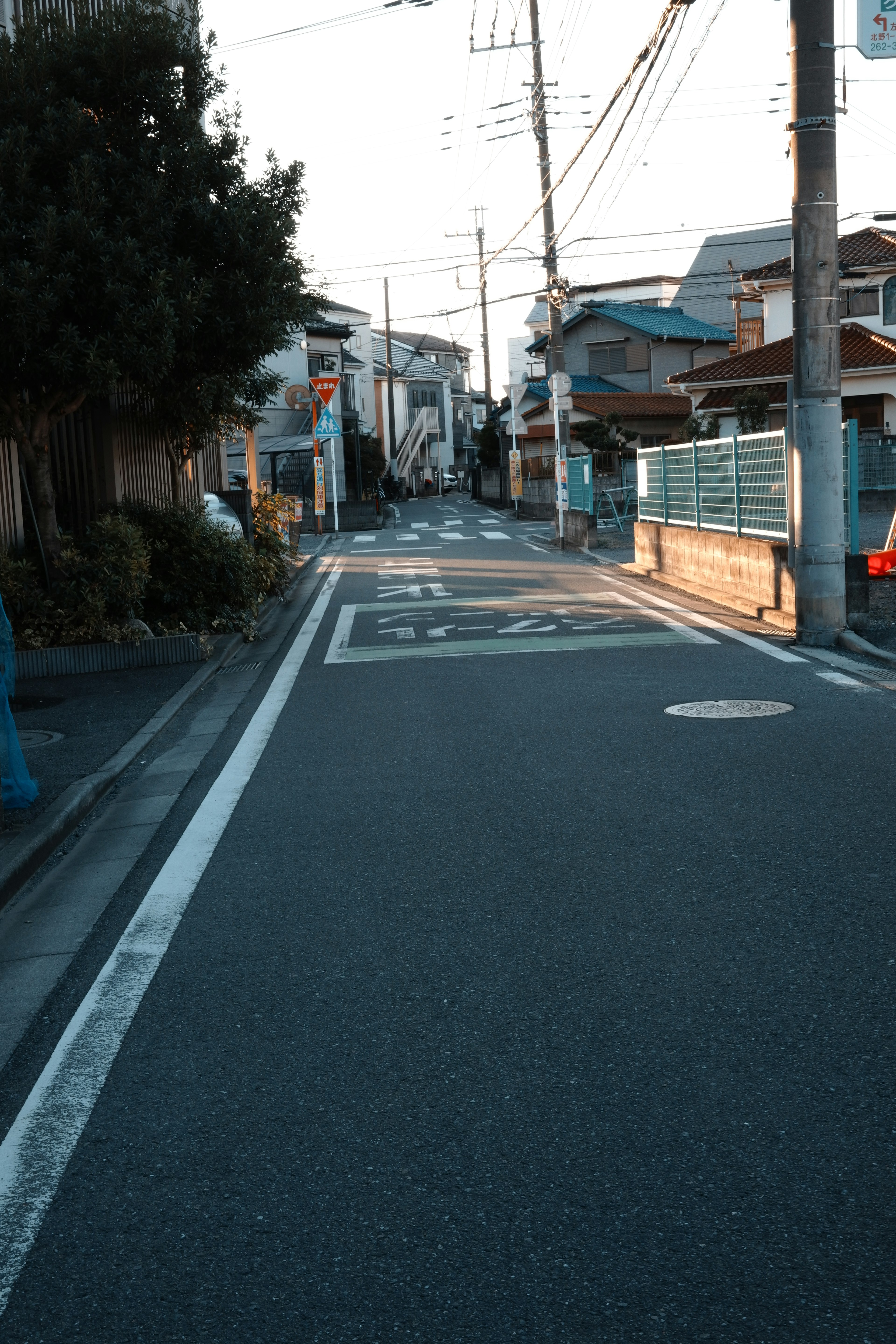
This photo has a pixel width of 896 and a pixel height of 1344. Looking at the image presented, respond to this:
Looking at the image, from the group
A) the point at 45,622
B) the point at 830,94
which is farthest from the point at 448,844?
the point at 830,94

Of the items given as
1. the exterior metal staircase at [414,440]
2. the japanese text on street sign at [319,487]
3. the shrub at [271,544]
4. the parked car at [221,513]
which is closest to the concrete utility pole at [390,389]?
the exterior metal staircase at [414,440]

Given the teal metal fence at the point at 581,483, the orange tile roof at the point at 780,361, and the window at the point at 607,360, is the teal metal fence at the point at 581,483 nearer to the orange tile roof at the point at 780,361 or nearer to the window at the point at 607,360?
the orange tile roof at the point at 780,361

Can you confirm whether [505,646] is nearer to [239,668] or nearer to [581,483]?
[239,668]

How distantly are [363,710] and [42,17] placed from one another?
8025mm

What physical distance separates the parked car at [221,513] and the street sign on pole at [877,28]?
33.9 feet

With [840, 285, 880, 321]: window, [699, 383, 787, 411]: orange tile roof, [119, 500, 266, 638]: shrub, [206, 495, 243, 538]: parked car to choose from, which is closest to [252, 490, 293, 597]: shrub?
[206, 495, 243, 538]: parked car

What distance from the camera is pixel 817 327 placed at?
11008mm

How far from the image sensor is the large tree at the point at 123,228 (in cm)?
1113

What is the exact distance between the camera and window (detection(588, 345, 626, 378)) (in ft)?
181

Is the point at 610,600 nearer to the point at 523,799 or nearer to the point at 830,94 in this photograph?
the point at 830,94

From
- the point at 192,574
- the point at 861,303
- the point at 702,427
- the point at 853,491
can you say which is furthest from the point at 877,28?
the point at 702,427

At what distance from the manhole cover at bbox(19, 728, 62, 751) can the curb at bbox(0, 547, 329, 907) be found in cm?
53

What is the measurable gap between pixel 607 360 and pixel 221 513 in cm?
3864

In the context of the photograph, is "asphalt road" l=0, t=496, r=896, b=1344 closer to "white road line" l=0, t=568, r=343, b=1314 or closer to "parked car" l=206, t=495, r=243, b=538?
"white road line" l=0, t=568, r=343, b=1314
